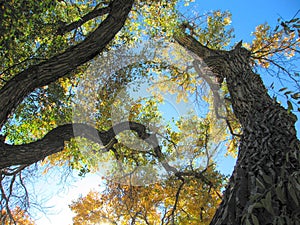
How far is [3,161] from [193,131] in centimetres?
573

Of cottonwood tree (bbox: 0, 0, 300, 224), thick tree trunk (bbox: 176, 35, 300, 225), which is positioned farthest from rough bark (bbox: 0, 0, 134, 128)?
thick tree trunk (bbox: 176, 35, 300, 225)

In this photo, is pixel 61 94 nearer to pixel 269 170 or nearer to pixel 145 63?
pixel 145 63

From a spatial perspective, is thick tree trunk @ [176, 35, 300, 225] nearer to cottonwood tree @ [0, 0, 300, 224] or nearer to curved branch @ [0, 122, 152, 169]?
cottonwood tree @ [0, 0, 300, 224]

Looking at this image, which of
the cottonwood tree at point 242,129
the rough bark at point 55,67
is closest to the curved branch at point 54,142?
the cottonwood tree at point 242,129

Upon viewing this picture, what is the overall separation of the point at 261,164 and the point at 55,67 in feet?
8.97

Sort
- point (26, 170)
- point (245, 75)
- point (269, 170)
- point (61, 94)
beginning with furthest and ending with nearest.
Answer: point (26, 170) → point (61, 94) → point (245, 75) → point (269, 170)

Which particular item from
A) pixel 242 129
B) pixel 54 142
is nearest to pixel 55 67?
pixel 54 142

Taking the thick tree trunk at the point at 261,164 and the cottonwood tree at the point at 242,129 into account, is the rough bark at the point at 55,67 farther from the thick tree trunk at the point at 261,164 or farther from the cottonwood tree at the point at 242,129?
the thick tree trunk at the point at 261,164

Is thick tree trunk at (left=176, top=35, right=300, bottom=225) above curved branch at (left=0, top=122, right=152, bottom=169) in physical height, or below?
below

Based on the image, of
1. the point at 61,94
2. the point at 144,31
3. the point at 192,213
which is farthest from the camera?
the point at 144,31

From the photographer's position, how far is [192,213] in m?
7.36

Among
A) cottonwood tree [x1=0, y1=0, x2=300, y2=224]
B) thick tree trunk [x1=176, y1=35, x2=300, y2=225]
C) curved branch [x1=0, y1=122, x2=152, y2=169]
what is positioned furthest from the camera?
curved branch [x1=0, y1=122, x2=152, y2=169]

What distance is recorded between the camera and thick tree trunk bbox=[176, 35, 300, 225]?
1.32 metres

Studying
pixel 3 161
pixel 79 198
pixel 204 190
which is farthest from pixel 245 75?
pixel 79 198
